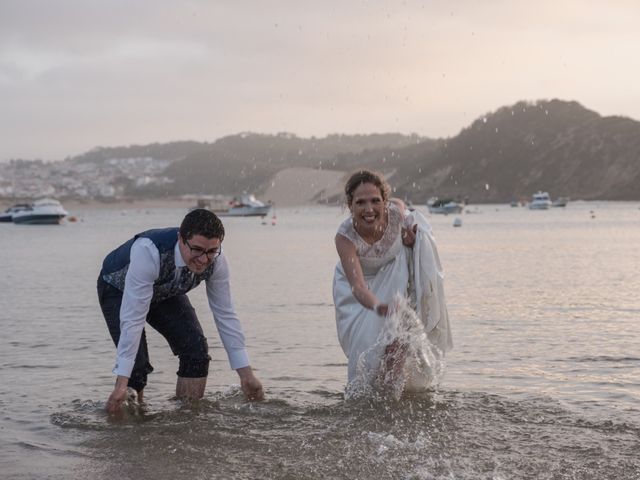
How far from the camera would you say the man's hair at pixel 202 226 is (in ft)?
19.1

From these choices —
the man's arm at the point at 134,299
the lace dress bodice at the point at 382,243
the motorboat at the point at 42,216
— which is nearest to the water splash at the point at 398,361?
the lace dress bodice at the point at 382,243

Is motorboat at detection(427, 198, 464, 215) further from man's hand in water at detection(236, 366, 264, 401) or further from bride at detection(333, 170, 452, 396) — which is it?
man's hand in water at detection(236, 366, 264, 401)

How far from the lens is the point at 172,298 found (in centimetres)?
682

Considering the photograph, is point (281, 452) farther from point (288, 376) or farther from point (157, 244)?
point (288, 376)

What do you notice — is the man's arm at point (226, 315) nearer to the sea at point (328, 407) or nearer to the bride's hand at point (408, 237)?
the sea at point (328, 407)

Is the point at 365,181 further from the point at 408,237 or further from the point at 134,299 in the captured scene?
the point at 134,299

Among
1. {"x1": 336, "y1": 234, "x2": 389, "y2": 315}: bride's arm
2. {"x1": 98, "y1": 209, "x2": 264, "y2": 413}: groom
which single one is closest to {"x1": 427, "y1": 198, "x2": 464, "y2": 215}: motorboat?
{"x1": 336, "y1": 234, "x2": 389, "y2": 315}: bride's arm

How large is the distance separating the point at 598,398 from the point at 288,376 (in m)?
3.00

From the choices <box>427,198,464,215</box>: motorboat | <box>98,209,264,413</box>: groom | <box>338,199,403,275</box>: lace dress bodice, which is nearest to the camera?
<box>98,209,264,413</box>: groom

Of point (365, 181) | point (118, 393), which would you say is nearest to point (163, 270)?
point (118, 393)

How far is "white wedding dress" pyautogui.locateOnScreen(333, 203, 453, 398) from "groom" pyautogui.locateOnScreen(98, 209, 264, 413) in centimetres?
91

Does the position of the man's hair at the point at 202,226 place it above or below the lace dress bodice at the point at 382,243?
above

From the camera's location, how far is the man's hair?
5836 mm

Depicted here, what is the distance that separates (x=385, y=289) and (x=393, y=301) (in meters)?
0.26
